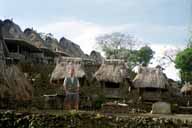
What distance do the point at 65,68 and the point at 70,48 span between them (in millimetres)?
17898

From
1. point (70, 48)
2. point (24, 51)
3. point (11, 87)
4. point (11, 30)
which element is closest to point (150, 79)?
point (24, 51)

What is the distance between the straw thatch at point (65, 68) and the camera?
31438 millimetres

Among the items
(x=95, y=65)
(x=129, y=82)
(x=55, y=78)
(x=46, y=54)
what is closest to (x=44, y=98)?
(x=55, y=78)

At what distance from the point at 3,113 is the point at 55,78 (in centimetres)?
1551

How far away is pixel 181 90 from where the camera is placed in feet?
132

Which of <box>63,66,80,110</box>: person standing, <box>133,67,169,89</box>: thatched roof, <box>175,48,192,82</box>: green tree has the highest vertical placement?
<box>175,48,192,82</box>: green tree

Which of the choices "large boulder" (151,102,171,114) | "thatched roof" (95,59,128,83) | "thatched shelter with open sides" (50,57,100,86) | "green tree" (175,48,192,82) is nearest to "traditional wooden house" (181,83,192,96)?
"green tree" (175,48,192,82)

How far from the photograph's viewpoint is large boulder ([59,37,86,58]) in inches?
1925

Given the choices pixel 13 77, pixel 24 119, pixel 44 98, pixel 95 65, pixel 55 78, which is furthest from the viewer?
pixel 95 65

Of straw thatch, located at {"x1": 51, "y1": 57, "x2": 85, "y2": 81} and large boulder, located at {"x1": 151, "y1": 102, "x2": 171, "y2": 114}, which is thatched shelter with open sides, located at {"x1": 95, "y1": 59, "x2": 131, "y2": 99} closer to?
straw thatch, located at {"x1": 51, "y1": 57, "x2": 85, "y2": 81}

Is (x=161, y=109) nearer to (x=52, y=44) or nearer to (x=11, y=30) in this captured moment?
(x=11, y=30)

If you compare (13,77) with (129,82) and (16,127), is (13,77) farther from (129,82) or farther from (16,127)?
(129,82)

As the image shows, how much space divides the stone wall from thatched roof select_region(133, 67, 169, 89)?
1552 centimetres

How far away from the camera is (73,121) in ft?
52.6
